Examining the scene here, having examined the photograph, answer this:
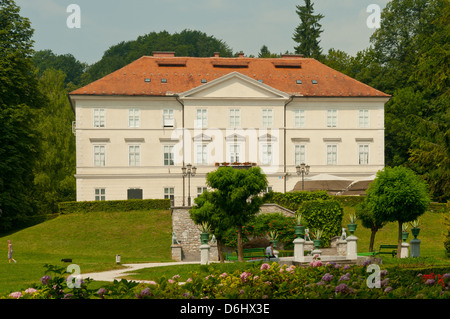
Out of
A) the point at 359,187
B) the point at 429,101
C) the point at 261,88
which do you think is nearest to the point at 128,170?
the point at 261,88

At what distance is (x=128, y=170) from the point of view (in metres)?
54.9

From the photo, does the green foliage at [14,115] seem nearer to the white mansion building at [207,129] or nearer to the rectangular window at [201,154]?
the white mansion building at [207,129]

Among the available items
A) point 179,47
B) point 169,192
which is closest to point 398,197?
point 169,192

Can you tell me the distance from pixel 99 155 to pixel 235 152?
10593 millimetres

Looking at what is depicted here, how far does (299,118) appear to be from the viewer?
5678cm

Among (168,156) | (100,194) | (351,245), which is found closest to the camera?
(351,245)

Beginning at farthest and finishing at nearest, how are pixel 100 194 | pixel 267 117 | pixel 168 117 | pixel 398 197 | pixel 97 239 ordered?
1. pixel 267 117
2. pixel 168 117
3. pixel 100 194
4. pixel 97 239
5. pixel 398 197

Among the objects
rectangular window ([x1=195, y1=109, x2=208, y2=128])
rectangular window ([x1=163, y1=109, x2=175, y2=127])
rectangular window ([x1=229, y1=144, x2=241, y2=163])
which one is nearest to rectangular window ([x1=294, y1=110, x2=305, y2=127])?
rectangular window ([x1=229, y1=144, x2=241, y2=163])

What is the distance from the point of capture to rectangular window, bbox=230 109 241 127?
2196 inches

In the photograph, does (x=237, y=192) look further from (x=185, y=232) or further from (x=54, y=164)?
(x=54, y=164)

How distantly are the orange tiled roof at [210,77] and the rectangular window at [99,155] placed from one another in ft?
13.9

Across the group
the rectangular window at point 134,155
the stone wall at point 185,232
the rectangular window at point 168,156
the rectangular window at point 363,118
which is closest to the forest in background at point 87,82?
the rectangular window at point 363,118
